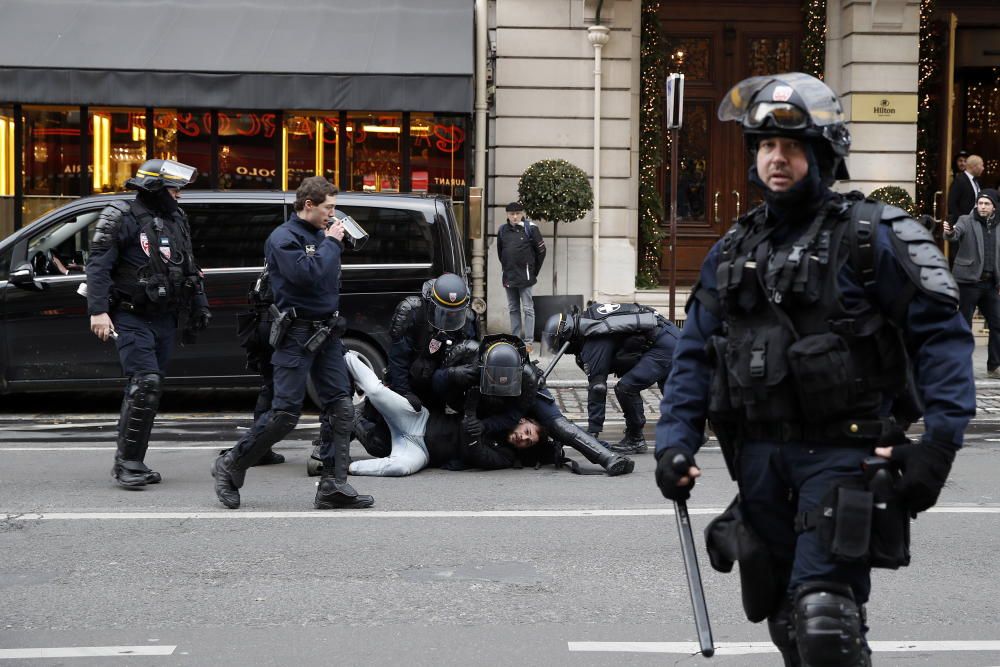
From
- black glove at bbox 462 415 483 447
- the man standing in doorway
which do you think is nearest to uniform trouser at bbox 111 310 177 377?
black glove at bbox 462 415 483 447

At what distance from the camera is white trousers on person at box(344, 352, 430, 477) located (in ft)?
26.5

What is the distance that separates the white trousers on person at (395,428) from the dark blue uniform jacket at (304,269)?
1040mm

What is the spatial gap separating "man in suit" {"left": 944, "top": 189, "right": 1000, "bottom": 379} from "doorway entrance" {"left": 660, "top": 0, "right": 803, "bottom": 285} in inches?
179

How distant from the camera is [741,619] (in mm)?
5102

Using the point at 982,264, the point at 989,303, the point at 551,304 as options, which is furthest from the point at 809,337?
the point at 551,304

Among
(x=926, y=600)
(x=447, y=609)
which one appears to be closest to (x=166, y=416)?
(x=447, y=609)

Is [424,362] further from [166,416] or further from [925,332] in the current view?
[925,332]

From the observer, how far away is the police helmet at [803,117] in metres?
3.44

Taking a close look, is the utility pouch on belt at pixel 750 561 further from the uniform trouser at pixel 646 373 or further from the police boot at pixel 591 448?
the uniform trouser at pixel 646 373

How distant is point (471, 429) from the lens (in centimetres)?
809

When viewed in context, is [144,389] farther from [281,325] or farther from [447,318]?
[447,318]

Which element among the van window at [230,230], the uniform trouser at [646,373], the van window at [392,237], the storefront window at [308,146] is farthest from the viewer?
the storefront window at [308,146]

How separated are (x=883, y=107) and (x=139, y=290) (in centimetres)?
1138

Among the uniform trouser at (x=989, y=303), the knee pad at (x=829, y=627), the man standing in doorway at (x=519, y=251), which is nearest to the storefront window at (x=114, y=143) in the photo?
the man standing in doorway at (x=519, y=251)
